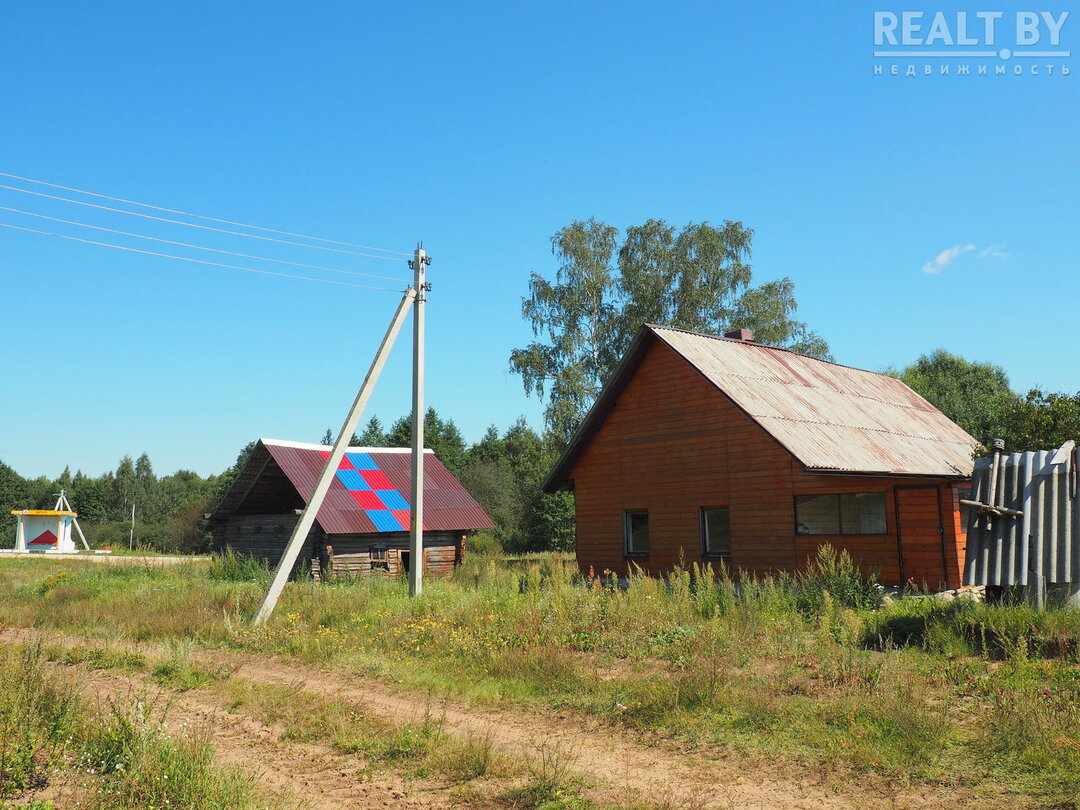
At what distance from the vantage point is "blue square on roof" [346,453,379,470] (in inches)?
1139

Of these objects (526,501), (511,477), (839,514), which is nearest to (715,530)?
(839,514)

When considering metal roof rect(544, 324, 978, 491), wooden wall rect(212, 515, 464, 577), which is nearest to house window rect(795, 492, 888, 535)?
metal roof rect(544, 324, 978, 491)

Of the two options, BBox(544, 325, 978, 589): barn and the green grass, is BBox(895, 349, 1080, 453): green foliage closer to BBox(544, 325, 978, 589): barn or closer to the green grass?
BBox(544, 325, 978, 589): barn

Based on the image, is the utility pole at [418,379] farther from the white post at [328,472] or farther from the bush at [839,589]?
the bush at [839,589]

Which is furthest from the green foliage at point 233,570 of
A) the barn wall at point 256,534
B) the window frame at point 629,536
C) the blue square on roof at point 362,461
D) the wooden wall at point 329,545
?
the window frame at point 629,536

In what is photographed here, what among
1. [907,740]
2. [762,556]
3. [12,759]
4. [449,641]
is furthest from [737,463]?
[12,759]

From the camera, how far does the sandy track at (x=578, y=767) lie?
Answer: 20.1ft

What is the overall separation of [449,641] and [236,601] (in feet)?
17.9

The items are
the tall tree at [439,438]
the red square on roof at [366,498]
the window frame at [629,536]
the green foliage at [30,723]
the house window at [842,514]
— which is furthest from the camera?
the tall tree at [439,438]

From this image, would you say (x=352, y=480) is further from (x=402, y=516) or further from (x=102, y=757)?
(x=102, y=757)

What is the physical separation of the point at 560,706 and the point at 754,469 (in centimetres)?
1137

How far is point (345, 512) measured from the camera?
26141 millimetres

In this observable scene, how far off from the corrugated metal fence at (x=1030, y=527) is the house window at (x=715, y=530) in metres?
8.78

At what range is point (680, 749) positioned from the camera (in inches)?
293
